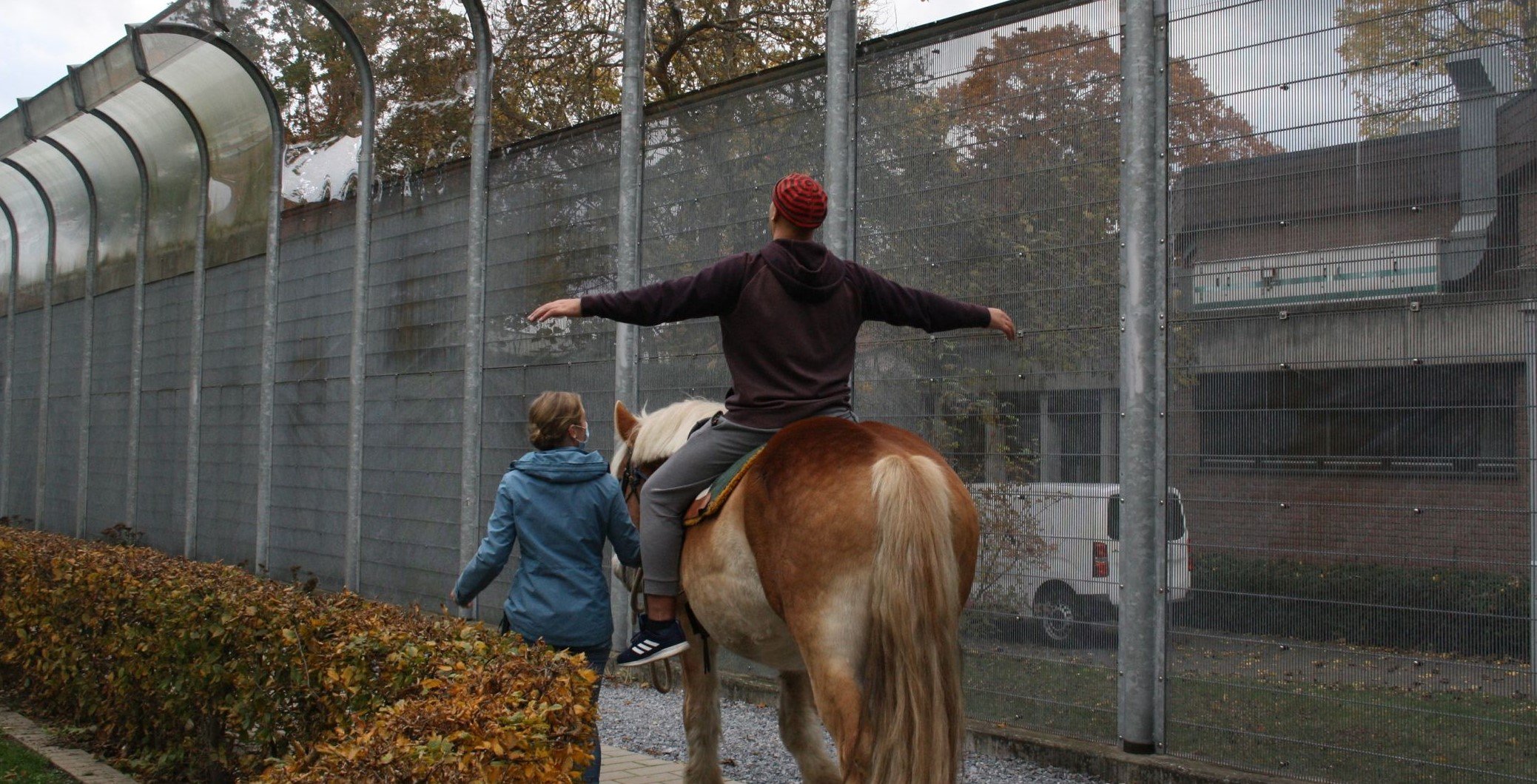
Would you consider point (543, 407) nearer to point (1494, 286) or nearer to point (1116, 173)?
point (1116, 173)

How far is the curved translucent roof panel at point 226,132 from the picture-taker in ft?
48.5

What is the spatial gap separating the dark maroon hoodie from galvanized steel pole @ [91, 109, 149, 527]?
16212mm

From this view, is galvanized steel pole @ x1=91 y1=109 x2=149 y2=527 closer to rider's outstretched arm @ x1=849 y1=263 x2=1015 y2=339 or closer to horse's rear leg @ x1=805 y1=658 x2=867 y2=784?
rider's outstretched arm @ x1=849 y1=263 x2=1015 y2=339

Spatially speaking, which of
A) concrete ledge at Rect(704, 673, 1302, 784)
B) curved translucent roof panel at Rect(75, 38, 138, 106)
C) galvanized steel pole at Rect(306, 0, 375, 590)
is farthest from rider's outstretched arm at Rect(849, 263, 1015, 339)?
curved translucent roof panel at Rect(75, 38, 138, 106)

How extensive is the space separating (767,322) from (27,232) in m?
24.4

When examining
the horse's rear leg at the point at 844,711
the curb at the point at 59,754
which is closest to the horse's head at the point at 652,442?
the horse's rear leg at the point at 844,711

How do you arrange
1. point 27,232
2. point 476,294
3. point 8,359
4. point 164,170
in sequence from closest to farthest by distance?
1. point 476,294
2. point 164,170
3. point 27,232
4. point 8,359

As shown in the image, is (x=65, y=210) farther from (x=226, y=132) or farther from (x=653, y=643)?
(x=653, y=643)

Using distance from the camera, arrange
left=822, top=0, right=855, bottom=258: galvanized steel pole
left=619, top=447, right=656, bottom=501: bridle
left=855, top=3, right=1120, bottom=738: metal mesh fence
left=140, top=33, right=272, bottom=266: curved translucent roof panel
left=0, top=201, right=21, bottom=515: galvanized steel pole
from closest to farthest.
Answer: left=619, top=447, right=656, bottom=501: bridle < left=855, top=3, right=1120, bottom=738: metal mesh fence < left=822, top=0, right=855, bottom=258: galvanized steel pole < left=140, top=33, right=272, bottom=266: curved translucent roof panel < left=0, top=201, right=21, bottom=515: galvanized steel pole

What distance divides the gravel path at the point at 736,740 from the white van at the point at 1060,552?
2.35 ft

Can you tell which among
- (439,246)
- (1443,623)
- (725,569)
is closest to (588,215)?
(439,246)

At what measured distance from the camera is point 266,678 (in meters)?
5.16

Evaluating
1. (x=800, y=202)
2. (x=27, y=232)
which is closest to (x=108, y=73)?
(x=27, y=232)

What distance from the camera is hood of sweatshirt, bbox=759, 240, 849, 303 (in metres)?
4.68
